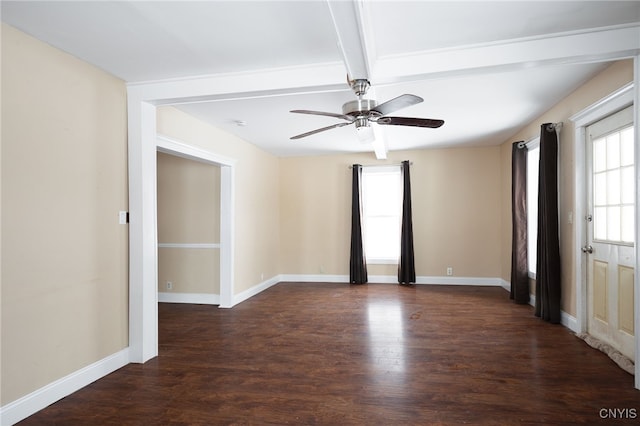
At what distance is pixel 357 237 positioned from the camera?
6.58m

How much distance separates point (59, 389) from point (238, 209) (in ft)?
10.3

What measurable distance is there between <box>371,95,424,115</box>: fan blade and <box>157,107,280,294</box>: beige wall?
2314mm

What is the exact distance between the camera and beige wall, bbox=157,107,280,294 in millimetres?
4117

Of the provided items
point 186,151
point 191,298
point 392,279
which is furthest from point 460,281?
point 186,151

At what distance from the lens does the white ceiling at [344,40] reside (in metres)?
2.15

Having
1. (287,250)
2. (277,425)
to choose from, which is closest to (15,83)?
(277,425)

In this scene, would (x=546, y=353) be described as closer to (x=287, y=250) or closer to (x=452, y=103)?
(x=452, y=103)

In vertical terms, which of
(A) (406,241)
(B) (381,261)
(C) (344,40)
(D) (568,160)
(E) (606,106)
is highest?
(C) (344,40)

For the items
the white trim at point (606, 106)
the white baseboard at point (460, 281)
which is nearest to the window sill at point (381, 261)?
the white baseboard at point (460, 281)

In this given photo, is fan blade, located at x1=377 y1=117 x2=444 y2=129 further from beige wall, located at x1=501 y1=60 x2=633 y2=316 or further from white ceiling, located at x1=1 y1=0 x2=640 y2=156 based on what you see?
beige wall, located at x1=501 y1=60 x2=633 y2=316

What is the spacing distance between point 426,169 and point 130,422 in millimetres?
5767

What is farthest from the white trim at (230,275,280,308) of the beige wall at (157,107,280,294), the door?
the door

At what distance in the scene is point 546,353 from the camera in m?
3.16

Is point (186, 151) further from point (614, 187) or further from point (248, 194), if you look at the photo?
point (614, 187)
